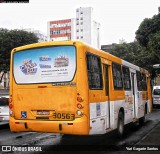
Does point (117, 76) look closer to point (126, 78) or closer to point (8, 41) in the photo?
point (126, 78)

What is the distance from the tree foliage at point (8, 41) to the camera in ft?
143

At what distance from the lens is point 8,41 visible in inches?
1741

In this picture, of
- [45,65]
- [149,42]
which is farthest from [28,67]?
[149,42]

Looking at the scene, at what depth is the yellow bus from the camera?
31.4 ft

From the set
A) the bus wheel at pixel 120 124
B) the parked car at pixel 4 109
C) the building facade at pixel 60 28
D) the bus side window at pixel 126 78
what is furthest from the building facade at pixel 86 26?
the bus wheel at pixel 120 124

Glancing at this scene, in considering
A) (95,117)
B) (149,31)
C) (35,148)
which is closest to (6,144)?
(35,148)

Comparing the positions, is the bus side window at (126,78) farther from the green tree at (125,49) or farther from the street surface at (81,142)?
the green tree at (125,49)

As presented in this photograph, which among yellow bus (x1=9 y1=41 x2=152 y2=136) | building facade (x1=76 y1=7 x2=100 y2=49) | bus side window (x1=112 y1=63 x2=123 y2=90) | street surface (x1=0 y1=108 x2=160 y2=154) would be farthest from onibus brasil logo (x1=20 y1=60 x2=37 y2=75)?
building facade (x1=76 y1=7 x2=100 y2=49)

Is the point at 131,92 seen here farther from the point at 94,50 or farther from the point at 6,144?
the point at 6,144

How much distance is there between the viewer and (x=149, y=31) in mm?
38500

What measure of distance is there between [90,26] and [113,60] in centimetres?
14247

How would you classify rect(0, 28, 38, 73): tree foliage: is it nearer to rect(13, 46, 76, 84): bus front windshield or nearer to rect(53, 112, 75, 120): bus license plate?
rect(13, 46, 76, 84): bus front windshield

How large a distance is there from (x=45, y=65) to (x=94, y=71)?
144cm

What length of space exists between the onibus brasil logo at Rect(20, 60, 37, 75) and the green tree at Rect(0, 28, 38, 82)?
3383 centimetres
